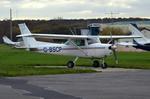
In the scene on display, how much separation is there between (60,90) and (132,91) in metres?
2.45

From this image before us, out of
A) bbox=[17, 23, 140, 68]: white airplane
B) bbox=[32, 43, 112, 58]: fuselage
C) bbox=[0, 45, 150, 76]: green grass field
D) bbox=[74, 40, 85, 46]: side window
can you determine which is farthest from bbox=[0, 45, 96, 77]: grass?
bbox=[74, 40, 85, 46]: side window

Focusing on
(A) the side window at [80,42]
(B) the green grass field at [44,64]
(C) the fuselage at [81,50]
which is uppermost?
(A) the side window at [80,42]

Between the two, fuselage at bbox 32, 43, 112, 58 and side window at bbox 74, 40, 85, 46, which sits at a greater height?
side window at bbox 74, 40, 85, 46

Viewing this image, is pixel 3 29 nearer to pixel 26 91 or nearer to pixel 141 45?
pixel 141 45

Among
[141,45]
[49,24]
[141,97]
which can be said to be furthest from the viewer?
[49,24]

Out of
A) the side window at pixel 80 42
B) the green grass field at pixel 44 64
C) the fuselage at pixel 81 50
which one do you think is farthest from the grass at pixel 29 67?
the side window at pixel 80 42

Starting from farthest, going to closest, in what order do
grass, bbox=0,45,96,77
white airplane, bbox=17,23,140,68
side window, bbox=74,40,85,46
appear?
side window, bbox=74,40,85,46
white airplane, bbox=17,23,140,68
grass, bbox=0,45,96,77

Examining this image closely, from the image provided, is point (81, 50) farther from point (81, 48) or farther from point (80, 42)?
point (80, 42)

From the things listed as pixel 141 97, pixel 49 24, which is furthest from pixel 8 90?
pixel 49 24

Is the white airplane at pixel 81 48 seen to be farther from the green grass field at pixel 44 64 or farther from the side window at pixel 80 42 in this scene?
the green grass field at pixel 44 64

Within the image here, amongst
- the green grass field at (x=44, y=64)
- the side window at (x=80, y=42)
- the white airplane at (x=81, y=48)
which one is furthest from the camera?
the side window at (x=80, y=42)

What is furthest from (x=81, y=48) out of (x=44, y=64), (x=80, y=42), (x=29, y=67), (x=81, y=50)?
(x=29, y=67)

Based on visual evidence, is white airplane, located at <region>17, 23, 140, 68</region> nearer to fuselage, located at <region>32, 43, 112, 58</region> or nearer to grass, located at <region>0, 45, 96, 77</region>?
fuselage, located at <region>32, 43, 112, 58</region>

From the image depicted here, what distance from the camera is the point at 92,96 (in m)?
15.7
